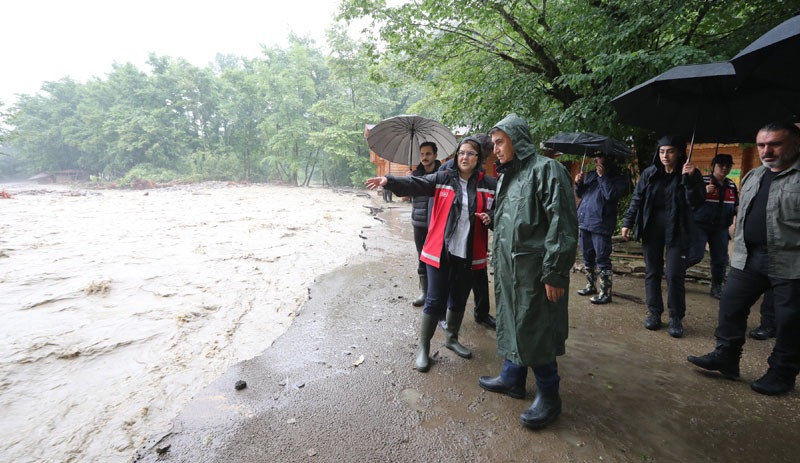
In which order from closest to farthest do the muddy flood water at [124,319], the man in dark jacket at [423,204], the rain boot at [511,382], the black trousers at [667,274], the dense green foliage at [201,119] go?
the muddy flood water at [124,319] < the rain boot at [511,382] < the black trousers at [667,274] < the man in dark jacket at [423,204] < the dense green foliage at [201,119]

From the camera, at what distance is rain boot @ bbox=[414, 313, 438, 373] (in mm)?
3016

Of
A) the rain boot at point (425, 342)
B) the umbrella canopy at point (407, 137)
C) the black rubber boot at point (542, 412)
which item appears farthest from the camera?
A: the umbrella canopy at point (407, 137)

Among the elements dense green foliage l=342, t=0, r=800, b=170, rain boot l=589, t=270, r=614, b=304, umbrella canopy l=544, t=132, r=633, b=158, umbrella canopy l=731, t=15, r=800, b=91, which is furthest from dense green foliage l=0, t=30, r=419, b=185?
umbrella canopy l=731, t=15, r=800, b=91

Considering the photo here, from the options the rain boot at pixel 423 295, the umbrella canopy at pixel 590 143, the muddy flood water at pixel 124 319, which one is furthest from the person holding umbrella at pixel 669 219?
the muddy flood water at pixel 124 319

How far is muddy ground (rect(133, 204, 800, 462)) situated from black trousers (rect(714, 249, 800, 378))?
312 mm

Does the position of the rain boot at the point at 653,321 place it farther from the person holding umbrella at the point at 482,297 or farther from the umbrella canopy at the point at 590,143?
the umbrella canopy at the point at 590,143

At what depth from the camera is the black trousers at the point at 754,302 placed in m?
2.48

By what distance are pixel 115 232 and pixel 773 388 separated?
12675 millimetres

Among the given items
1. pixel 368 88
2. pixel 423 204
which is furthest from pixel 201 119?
pixel 423 204

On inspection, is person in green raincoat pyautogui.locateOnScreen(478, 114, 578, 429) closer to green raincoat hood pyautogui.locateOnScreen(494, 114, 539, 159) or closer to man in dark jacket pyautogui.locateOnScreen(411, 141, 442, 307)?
green raincoat hood pyautogui.locateOnScreen(494, 114, 539, 159)

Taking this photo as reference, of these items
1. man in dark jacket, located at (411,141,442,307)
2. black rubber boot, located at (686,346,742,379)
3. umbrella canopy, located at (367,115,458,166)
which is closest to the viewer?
black rubber boot, located at (686,346,742,379)

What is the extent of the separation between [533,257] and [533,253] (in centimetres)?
3

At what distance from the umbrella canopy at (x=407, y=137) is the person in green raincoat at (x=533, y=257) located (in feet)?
7.89

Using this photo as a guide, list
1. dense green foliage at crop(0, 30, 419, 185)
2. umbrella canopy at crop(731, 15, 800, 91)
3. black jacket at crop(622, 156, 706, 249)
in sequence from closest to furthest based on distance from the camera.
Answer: umbrella canopy at crop(731, 15, 800, 91) < black jacket at crop(622, 156, 706, 249) < dense green foliage at crop(0, 30, 419, 185)
